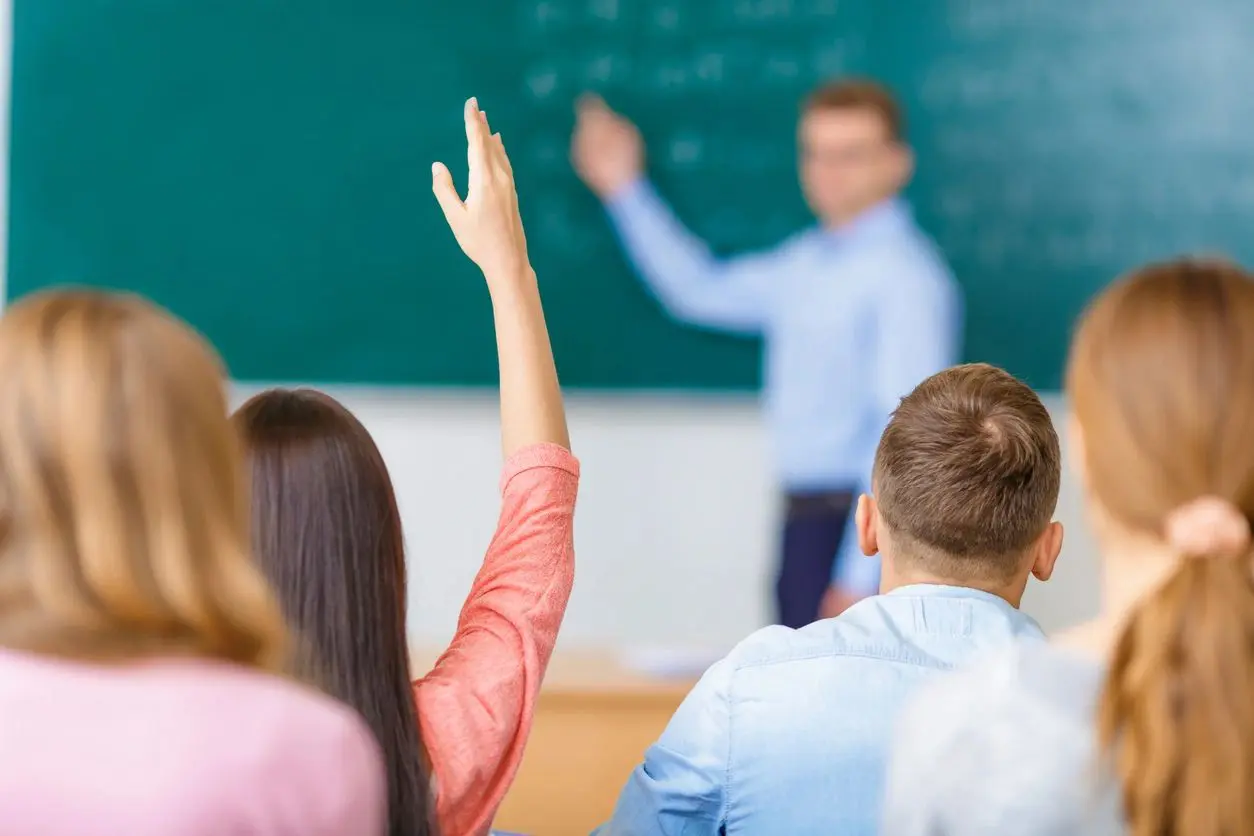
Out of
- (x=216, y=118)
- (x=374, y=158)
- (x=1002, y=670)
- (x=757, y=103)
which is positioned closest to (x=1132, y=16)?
(x=757, y=103)

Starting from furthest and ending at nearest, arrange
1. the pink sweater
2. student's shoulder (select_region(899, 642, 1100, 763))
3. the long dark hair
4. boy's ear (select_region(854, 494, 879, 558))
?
boy's ear (select_region(854, 494, 879, 558))
the long dark hair
student's shoulder (select_region(899, 642, 1100, 763))
the pink sweater

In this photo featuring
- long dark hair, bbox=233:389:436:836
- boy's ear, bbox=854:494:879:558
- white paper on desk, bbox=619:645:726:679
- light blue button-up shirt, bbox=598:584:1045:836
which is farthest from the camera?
white paper on desk, bbox=619:645:726:679

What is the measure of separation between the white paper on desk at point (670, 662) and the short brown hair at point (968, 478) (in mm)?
1480

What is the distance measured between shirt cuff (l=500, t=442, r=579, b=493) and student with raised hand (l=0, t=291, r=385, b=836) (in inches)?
20.4

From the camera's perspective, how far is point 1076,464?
107 centimetres

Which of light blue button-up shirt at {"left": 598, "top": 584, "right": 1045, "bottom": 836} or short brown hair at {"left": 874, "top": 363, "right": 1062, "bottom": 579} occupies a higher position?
short brown hair at {"left": 874, "top": 363, "right": 1062, "bottom": 579}

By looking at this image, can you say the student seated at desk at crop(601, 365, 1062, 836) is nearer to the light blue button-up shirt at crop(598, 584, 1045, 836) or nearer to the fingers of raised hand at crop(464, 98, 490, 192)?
the light blue button-up shirt at crop(598, 584, 1045, 836)

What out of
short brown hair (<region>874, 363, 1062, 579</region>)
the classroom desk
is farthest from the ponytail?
the classroom desk

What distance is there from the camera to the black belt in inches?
137

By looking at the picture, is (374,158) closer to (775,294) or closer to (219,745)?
(775,294)

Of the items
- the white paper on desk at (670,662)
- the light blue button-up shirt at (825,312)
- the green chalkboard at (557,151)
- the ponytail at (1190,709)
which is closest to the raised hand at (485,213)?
the ponytail at (1190,709)

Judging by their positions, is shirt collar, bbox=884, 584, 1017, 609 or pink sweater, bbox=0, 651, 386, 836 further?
shirt collar, bbox=884, 584, 1017, 609

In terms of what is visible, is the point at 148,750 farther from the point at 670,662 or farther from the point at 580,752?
the point at 670,662

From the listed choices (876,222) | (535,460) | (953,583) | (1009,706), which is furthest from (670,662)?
(1009,706)
